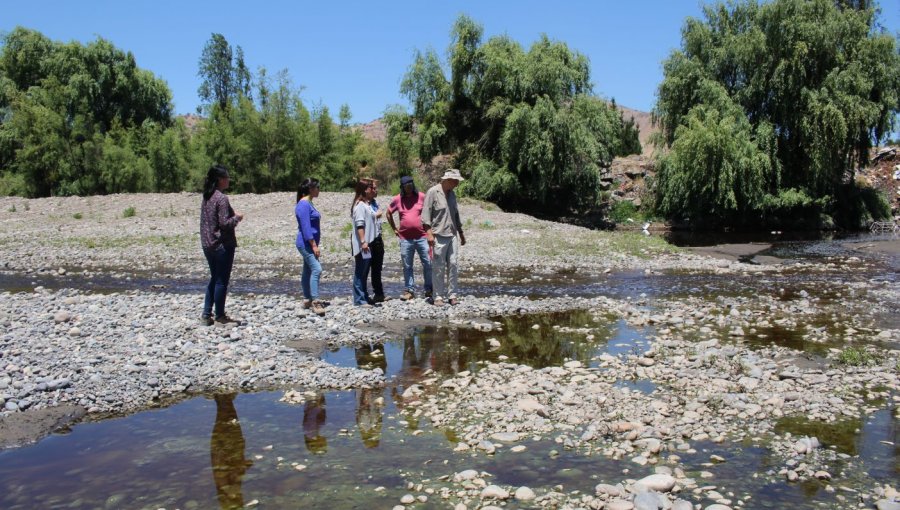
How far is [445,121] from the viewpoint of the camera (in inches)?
1608

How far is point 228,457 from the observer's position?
6.10 metres

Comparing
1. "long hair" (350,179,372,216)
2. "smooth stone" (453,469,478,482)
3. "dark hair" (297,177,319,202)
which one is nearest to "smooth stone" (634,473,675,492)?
"smooth stone" (453,469,478,482)

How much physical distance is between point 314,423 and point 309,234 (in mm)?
4867

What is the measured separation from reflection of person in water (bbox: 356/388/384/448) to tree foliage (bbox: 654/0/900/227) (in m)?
27.6

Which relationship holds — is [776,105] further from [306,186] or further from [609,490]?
[609,490]

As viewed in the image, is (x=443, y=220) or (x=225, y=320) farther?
(x=443, y=220)

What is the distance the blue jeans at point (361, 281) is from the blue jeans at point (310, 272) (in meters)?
0.77

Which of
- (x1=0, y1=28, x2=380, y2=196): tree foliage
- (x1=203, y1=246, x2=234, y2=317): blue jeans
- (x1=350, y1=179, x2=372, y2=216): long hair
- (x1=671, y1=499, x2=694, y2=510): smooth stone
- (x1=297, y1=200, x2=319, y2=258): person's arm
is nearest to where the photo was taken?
(x1=671, y1=499, x2=694, y2=510): smooth stone

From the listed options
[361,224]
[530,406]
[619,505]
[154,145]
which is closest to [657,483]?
[619,505]

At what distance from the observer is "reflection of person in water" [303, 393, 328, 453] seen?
6316mm

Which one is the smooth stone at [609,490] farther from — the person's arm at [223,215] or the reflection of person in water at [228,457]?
the person's arm at [223,215]

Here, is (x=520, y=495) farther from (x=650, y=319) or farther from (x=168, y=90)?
(x=168, y=90)

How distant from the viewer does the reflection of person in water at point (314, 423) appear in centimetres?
632

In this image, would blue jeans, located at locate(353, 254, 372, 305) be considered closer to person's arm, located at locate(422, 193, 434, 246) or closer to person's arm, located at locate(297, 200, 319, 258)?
person's arm, located at locate(297, 200, 319, 258)
